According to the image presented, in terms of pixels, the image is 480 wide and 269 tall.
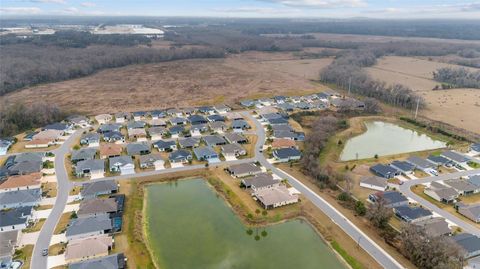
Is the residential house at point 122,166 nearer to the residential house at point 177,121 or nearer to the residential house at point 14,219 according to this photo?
the residential house at point 14,219

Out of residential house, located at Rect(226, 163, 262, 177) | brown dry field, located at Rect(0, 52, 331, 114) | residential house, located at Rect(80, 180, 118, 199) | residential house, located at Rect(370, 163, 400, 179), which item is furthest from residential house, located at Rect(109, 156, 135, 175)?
residential house, located at Rect(370, 163, 400, 179)

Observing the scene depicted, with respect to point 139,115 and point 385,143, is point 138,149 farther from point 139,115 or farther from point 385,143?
point 385,143

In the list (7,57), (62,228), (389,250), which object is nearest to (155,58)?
(7,57)

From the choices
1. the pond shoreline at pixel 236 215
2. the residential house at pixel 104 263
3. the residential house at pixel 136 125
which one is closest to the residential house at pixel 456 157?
the pond shoreline at pixel 236 215

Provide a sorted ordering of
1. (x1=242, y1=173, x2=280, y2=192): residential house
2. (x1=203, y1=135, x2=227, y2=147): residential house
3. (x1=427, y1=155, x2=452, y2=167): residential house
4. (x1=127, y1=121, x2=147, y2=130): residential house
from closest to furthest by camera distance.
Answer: (x1=242, y1=173, x2=280, y2=192): residential house, (x1=427, y1=155, x2=452, y2=167): residential house, (x1=203, y1=135, x2=227, y2=147): residential house, (x1=127, y1=121, x2=147, y2=130): residential house

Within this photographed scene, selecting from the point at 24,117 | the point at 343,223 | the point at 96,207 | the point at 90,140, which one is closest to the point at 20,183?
the point at 96,207

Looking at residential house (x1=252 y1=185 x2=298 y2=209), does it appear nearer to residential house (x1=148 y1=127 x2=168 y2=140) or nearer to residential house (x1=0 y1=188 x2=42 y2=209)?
residential house (x1=0 y1=188 x2=42 y2=209)

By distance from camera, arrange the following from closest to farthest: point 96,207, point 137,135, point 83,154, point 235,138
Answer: point 96,207 → point 83,154 → point 235,138 → point 137,135
